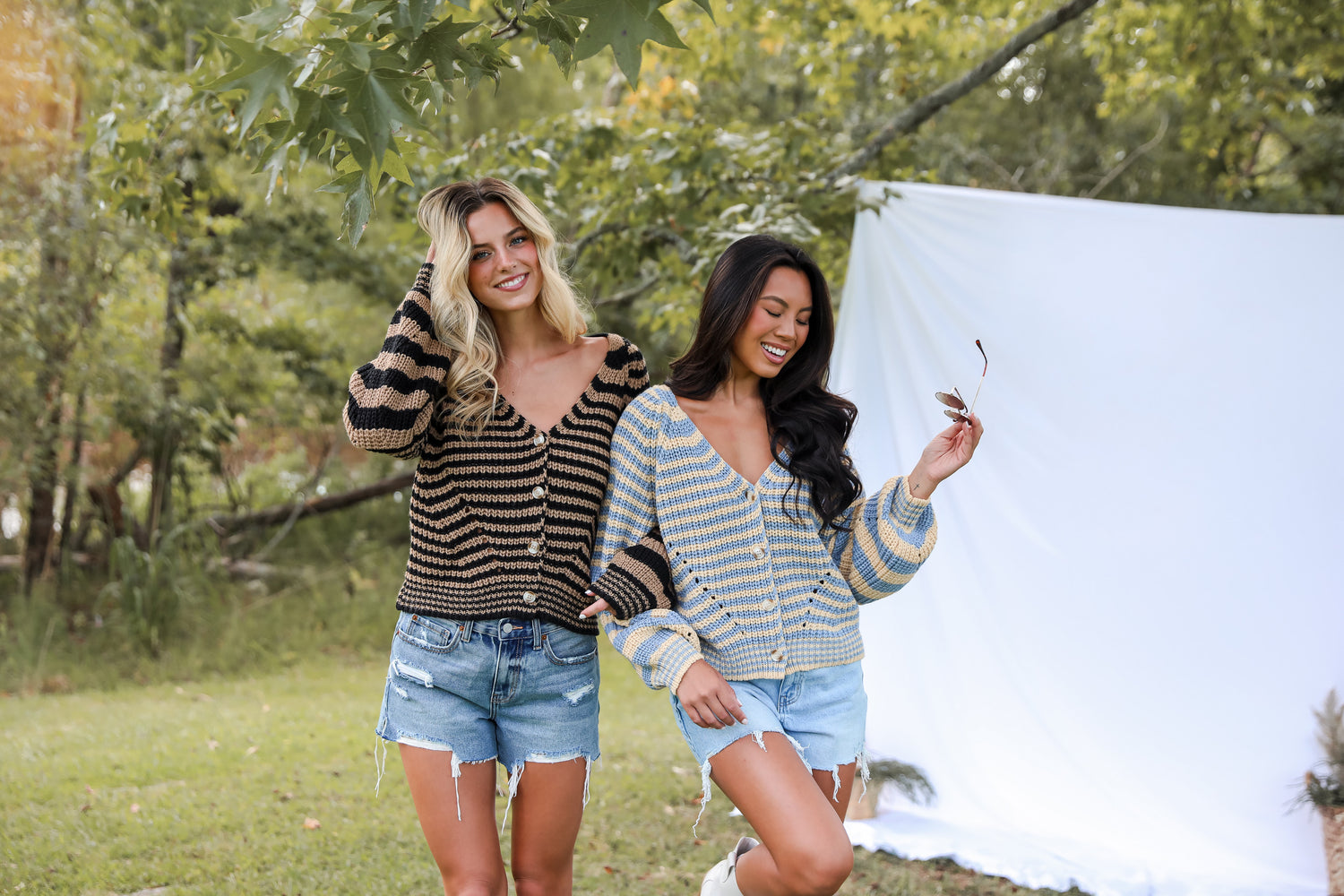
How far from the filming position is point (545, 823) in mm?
2059

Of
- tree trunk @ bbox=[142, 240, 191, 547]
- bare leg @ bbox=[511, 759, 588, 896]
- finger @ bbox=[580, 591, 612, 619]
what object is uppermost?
tree trunk @ bbox=[142, 240, 191, 547]

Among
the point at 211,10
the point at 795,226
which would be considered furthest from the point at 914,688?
the point at 211,10

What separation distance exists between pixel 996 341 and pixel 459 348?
7.86 feet

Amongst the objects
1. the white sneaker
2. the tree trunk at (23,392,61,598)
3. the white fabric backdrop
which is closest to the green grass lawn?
the white fabric backdrop

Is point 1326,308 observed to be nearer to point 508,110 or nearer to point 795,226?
point 795,226

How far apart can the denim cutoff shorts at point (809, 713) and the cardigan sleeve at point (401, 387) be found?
713 millimetres

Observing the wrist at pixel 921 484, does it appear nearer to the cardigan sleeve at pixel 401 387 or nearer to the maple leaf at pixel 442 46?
the cardigan sleeve at pixel 401 387

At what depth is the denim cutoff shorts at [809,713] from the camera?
200 centimetres

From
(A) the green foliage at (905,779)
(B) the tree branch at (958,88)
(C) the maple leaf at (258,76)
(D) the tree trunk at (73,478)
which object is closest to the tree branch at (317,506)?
(D) the tree trunk at (73,478)

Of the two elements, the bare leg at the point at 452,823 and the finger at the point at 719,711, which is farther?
the bare leg at the point at 452,823

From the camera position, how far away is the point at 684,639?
195 centimetres

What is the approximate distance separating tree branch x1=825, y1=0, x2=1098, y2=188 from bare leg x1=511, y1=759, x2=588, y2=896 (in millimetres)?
2799

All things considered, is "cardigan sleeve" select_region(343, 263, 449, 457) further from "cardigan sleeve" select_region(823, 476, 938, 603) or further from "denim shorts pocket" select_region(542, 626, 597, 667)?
"cardigan sleeve" select_region(823, 476, 938, 603)

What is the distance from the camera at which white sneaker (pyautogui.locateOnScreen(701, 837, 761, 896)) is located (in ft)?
6.83
